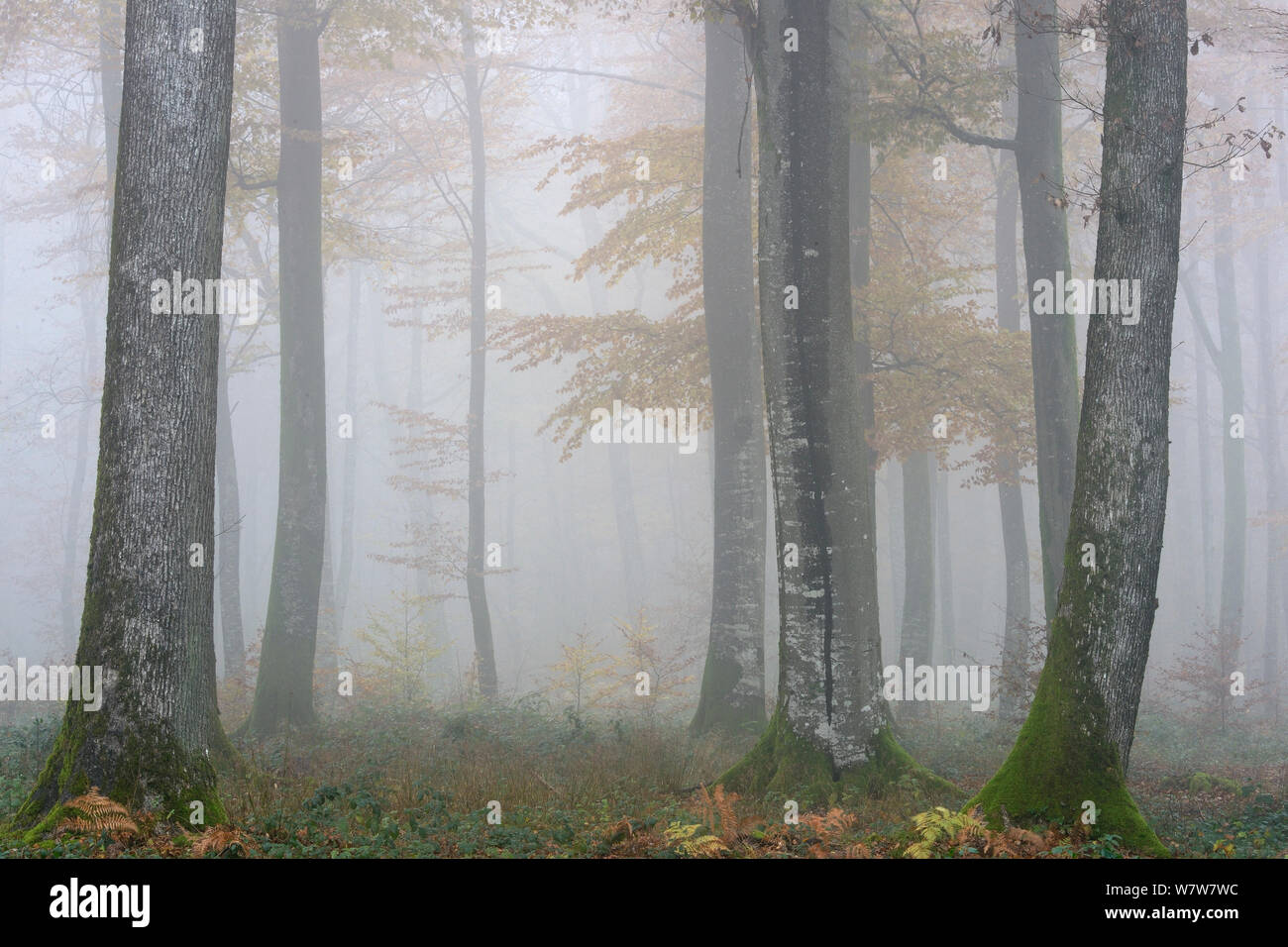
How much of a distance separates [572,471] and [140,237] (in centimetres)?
3860

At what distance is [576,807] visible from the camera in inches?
267

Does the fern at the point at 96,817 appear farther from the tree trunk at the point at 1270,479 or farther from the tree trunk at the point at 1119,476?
the tree trunk at the point at 1270,479

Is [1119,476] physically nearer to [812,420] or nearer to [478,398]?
[812,420]

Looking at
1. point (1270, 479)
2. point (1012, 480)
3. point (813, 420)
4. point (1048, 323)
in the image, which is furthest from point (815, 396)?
point (1270, 479)

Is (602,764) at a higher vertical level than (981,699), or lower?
higher

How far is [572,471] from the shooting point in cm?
4462

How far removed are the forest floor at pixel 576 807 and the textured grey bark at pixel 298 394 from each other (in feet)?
3.47

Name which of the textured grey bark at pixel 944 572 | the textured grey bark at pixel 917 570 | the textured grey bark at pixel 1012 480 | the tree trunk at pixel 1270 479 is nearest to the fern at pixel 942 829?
the textured grey bark at pixel 917 570

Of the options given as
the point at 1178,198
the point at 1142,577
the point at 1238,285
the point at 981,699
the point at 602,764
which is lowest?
the point at 981,699

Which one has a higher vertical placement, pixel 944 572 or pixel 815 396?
pixel 815 396

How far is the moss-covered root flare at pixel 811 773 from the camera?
7414mm

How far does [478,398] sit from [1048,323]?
11.8 metres
